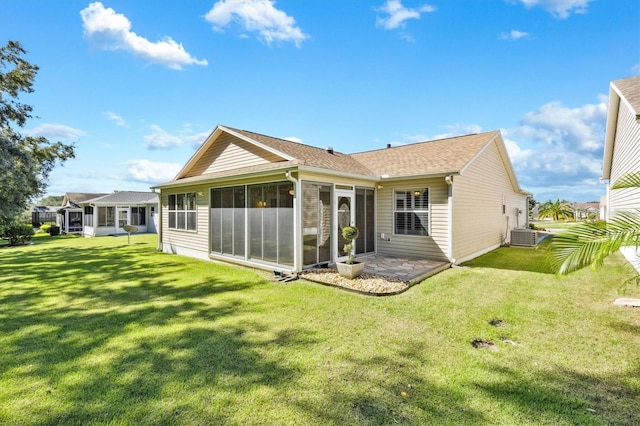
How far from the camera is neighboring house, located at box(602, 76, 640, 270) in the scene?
20.9ft

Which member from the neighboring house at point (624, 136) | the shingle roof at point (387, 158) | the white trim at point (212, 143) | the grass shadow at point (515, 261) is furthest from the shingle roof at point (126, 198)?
the neighboring house at point (624, 136)

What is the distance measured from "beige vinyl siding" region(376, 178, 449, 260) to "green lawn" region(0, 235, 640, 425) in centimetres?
251

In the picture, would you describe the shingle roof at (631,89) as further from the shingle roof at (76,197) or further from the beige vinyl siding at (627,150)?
the shingle roof at (76,197)

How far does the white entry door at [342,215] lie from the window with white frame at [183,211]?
19.5ft

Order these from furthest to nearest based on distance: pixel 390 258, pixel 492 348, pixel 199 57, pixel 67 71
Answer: pixel 67 71 → pixel 199 57 → pixel 390 258 → pixel 492 348

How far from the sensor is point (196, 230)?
11.0m

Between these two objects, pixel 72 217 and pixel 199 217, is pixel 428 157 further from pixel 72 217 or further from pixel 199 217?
pixel 72 217

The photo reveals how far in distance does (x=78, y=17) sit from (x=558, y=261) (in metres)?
14.8

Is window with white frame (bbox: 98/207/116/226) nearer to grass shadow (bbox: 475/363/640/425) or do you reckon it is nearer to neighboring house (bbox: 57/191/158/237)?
neighboring house (bbox: 57/191/158/237)

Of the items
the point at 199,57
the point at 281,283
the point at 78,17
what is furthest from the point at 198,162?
the point at 281,283

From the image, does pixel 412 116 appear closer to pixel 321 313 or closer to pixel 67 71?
pixel 321 313

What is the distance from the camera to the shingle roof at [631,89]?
5469mm

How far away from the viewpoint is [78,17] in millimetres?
9633

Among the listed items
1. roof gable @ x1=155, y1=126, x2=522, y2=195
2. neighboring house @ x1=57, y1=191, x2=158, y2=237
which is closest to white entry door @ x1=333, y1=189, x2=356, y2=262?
roof gable @ x1=155, y1=126, x2=522, y2=195
